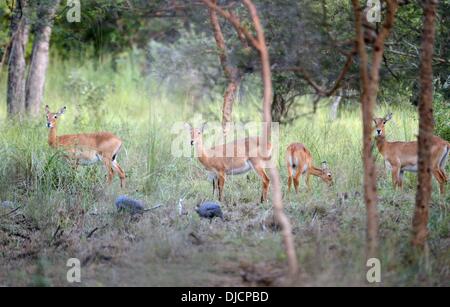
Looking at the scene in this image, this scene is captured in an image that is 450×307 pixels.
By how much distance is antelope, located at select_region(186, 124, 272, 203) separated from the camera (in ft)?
33.3

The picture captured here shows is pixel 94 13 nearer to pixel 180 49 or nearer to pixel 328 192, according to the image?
pixel 180 49

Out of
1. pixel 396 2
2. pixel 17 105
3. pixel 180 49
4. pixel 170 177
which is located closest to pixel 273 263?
pixel 396 2

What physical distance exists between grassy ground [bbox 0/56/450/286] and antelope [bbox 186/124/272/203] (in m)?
0.22

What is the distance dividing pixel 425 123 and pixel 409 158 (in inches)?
130

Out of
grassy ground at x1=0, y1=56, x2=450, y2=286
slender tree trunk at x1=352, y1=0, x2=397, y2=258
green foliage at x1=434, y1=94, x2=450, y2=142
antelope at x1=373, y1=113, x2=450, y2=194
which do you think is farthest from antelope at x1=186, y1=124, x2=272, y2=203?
slender tree trunk at x1=352, y1=0, x2=397, y2=258

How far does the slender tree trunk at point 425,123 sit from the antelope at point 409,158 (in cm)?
290

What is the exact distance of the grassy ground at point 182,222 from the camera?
6809mm

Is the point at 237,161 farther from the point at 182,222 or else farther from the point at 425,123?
the point at 425,123

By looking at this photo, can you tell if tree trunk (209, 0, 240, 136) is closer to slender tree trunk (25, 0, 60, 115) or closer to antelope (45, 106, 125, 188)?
antelope (45, 106, 125, 188)

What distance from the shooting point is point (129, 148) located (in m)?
12.1

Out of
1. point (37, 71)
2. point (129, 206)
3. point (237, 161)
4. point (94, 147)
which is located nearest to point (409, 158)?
point (237, 161)

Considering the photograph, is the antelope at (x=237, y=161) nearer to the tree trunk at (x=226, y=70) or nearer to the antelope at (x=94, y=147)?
the tree trunk at (x=226, y=70)

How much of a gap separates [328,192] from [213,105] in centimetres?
583

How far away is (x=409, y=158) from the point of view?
397 inches
